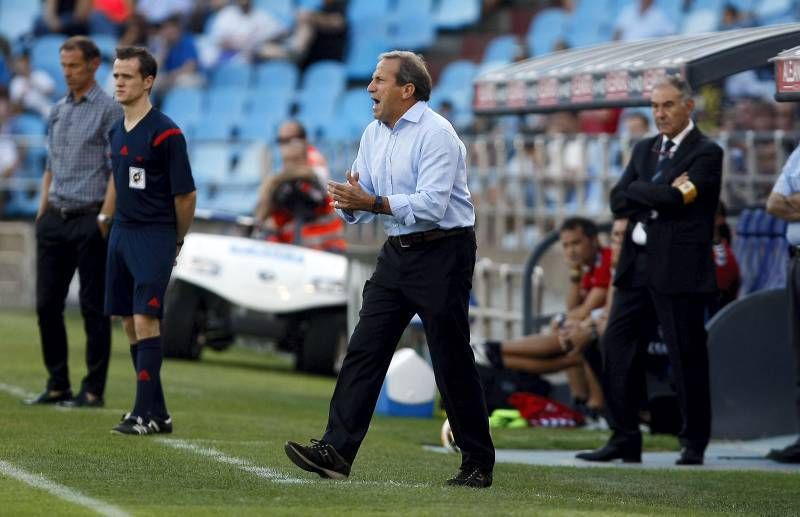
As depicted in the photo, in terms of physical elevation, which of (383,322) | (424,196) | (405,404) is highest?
(424,196)

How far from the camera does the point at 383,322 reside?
8.30m

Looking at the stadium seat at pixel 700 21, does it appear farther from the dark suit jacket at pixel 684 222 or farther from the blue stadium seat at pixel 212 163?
the dark suit jacket at pixel 684 222

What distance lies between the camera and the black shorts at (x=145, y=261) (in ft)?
33.1

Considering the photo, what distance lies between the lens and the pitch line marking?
8281 millimetres

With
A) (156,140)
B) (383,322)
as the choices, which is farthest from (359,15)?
(383,322)

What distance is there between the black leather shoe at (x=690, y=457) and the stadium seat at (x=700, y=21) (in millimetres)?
12671

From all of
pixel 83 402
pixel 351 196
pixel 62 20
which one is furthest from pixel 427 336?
pixel 62 20

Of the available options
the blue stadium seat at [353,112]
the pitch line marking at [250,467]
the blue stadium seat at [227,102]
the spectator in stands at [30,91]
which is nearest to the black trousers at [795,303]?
the pitch line marking at [250,467]

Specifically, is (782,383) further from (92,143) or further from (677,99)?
(92,143)

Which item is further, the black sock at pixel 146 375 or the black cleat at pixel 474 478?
the black sock at pixel 146 375

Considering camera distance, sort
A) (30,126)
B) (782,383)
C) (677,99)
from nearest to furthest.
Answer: (677,99) → (782,383) → (30,126)

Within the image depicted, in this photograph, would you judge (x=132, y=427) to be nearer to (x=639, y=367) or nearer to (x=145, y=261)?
(x=145, y=261)

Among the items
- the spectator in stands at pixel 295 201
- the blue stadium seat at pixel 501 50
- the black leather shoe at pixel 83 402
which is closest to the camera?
the black leather shoe at pixel 83 402

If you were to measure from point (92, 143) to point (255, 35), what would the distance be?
16454 mm
